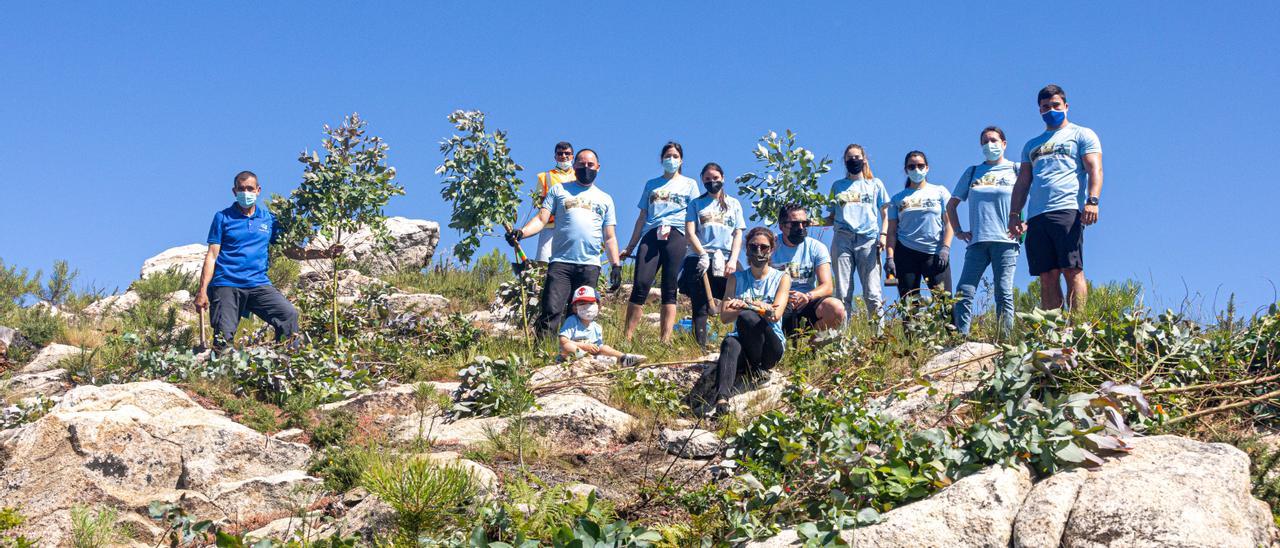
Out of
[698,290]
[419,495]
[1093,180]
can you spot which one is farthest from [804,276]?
[419,495]

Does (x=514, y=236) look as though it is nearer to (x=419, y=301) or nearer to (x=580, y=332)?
(x=580, y=332)

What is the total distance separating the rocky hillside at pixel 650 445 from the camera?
493cm

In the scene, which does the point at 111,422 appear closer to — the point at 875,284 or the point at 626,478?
the point at 626,478

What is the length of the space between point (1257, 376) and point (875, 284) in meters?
4.15

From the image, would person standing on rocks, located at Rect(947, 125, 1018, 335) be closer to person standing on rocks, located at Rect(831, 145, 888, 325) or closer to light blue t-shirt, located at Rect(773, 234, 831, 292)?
person standing on rocks, located at Rect(831, 145, 888, 325)

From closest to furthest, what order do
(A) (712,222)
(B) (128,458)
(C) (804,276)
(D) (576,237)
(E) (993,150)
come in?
(B) (128,458) < (C) (804,276) < (E) (993,150) < (D) (576,237) < (A) (712,222)

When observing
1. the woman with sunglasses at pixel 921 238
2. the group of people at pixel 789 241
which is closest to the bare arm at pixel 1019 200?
the group of people at pixel 789 241

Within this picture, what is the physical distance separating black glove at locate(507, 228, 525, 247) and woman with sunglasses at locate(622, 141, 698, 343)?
1.12m

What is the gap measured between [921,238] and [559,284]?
11.0 feet

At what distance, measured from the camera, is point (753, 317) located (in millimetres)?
8078

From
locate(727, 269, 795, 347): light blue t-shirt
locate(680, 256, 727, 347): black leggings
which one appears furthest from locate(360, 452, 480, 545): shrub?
locate(680, 256, 727, 347): black leggings

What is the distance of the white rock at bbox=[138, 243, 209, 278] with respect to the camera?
17.8 meters

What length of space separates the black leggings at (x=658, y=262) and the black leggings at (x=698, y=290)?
96 mm

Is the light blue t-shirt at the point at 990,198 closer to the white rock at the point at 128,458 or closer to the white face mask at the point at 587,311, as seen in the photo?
the white face mask at the point at 587,311
